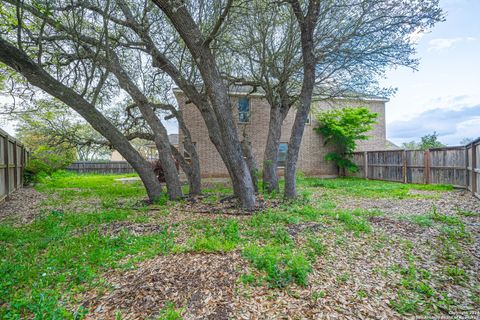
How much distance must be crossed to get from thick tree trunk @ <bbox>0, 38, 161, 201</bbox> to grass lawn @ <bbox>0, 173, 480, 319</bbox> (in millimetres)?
1403

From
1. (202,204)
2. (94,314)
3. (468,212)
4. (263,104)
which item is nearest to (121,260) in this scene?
(94,314)

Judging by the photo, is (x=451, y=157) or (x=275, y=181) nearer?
(x=275, y=181)

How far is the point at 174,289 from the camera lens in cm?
234

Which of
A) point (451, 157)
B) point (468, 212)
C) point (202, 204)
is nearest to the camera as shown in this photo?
point (468, 212)

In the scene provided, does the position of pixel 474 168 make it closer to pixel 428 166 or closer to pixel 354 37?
pixel 428 166

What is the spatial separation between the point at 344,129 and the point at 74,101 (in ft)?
41.2

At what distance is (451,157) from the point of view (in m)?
8.68

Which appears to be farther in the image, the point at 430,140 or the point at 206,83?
the point at 430,140

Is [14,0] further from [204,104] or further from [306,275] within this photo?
[306,275]

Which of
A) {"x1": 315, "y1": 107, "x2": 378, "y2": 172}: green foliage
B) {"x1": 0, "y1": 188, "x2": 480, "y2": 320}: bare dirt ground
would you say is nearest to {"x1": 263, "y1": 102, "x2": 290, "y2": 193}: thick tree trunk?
{"x1": 0, "y1": 188, "x2": 480, "y2": 320}: bare dirt ground

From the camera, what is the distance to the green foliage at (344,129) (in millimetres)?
13039

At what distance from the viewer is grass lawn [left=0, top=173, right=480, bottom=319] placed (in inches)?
84.7

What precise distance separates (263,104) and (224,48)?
24.6 feet

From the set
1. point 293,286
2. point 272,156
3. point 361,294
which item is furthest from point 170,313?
point 272,156
